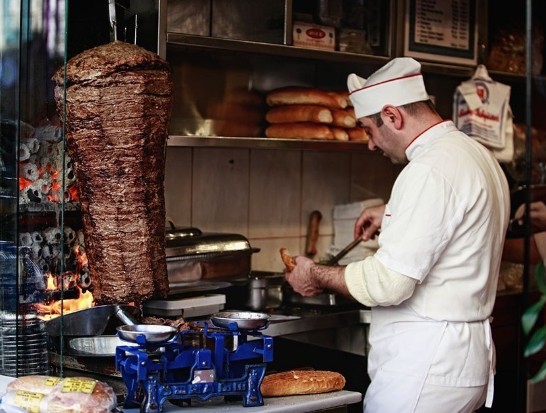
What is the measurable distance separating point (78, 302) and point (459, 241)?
51.5 inches

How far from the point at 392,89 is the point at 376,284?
76cm

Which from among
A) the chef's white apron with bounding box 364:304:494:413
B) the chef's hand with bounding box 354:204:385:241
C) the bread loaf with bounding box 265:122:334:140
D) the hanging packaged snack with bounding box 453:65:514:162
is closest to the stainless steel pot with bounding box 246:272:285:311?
the chef's hand with bounding box 354:204:385:241

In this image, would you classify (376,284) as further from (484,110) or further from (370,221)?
(484,110)

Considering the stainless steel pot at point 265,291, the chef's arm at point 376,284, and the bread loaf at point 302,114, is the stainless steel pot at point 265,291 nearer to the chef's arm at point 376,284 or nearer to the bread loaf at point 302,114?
the bread loaf at point 302,114

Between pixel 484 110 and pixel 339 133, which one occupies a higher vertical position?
pixel 484 110

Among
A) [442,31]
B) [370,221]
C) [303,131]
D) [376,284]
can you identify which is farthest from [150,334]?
[442,31]

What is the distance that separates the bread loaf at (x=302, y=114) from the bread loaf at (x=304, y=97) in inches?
1.3

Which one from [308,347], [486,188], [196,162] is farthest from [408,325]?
[196,162]

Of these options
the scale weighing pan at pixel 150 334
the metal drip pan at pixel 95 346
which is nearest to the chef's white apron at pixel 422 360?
the metal drip pan at pixel 95 346

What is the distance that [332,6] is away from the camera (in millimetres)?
4262

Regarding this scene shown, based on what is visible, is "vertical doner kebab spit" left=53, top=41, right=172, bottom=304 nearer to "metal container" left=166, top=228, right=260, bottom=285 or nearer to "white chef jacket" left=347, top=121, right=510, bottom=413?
"metal container" left=166, top=228, right=260, bottom=285

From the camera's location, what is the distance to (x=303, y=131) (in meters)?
4.15

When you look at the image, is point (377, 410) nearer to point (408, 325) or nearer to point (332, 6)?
point (408, 325)

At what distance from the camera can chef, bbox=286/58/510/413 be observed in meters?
3.04
